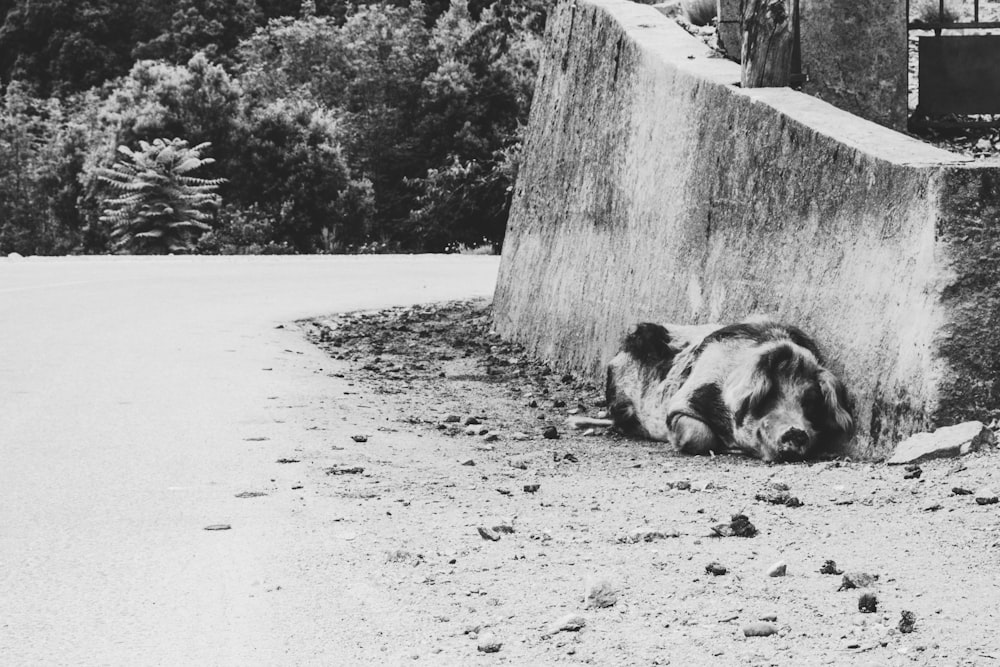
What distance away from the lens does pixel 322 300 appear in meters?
15.6

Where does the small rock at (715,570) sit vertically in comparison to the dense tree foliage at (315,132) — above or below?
below

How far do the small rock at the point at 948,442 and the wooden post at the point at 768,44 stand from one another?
10.0ft

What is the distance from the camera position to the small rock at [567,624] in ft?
12.7

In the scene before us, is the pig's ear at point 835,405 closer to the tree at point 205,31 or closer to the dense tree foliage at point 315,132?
the dense tree foliage at point 315,132

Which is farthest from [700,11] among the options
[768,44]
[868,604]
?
[868,604]

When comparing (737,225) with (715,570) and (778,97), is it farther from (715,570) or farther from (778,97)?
(715,570)

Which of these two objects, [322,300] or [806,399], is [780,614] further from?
[322,300]

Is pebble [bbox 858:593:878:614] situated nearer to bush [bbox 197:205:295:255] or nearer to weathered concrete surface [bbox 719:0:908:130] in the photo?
weathered concrete surface [bbox 719:0:908:130]

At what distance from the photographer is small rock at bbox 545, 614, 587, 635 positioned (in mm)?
3861

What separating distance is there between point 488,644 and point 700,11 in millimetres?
9736

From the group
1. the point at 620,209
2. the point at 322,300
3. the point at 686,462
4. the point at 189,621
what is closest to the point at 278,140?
the point at 322,300

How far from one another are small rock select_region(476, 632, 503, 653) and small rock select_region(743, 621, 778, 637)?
0.72 meters

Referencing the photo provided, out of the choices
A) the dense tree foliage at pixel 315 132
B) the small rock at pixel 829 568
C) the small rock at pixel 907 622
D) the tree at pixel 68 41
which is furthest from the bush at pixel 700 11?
the tree at pixel 68 41

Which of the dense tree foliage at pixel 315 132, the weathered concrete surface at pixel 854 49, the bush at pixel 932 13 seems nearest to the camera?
the weathered concrete surface at pixel 854 49
